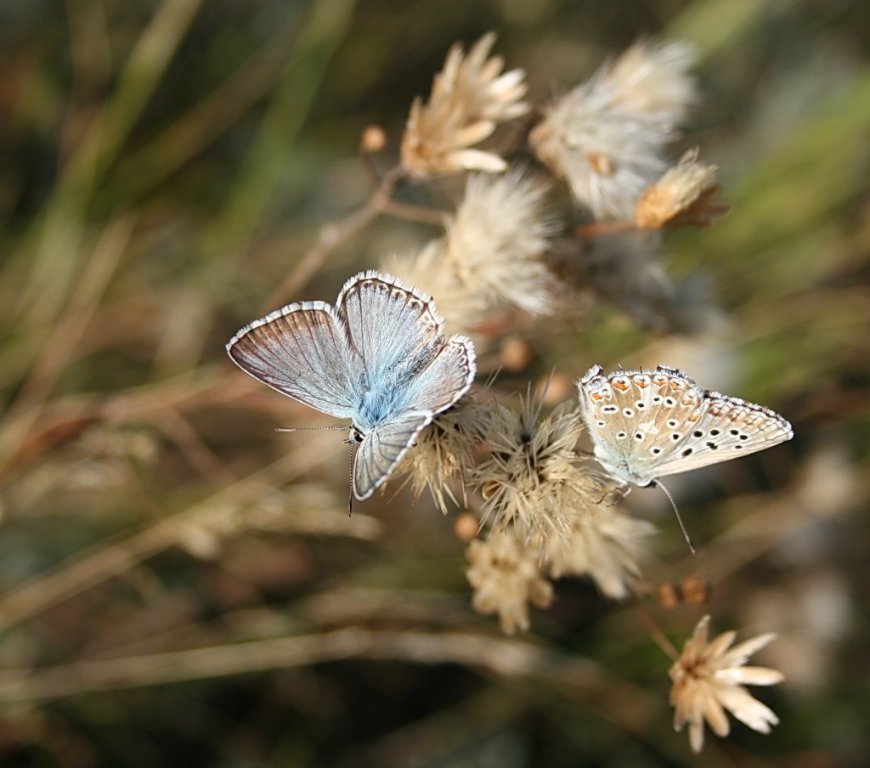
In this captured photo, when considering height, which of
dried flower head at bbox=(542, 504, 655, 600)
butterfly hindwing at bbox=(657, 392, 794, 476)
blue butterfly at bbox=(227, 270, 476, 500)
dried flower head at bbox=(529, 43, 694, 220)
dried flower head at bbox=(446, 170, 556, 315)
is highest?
dried flower head at bbox=(529, 43, 694, 220)

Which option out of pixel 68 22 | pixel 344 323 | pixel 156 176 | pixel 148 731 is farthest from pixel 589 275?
pixel 68 22

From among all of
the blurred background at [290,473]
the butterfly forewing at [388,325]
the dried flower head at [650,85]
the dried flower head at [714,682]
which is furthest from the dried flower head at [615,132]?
the dried flower head at [714,682]

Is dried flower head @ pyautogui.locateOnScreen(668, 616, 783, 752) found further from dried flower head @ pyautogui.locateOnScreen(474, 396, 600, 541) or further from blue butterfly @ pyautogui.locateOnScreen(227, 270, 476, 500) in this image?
blue butterfly @ pyautogui.locateOnScreen(227, 270, 476, 500)

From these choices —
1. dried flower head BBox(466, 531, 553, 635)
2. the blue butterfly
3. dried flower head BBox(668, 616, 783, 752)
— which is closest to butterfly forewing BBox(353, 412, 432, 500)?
the blue butterfly

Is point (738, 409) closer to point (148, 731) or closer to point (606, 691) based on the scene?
point (606, 691)

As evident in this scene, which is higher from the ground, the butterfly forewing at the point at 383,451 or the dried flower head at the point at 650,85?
the dried flower head at the point at 650,85

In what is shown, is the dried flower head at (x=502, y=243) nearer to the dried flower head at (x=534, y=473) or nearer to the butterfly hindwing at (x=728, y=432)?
the dried flower head at (x=534, y=473)

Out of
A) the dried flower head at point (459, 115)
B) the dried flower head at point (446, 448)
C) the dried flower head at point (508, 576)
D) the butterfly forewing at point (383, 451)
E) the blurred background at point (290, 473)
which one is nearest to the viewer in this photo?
the butterfly forewing at point (383, 451)

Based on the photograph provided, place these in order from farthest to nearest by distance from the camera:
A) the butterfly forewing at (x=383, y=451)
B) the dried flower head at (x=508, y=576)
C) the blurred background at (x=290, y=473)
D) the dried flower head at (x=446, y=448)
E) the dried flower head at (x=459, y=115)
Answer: the blurred background at (x=290, y=473) → the dried flower head at (x=459, y=115) → the dried flower head at (x=508, y=576) → the dried flower head at (x=446, y=448) → the butterfly forewing at (x=383, y=451)

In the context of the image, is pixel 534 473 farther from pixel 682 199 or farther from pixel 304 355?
pixel 682 199
